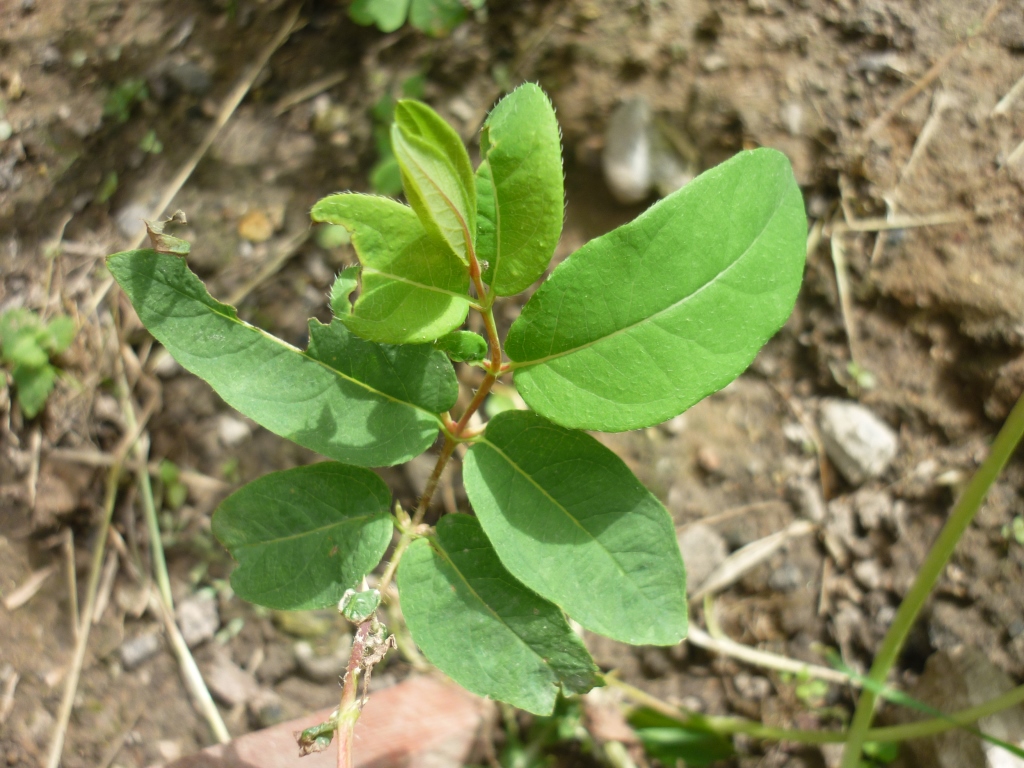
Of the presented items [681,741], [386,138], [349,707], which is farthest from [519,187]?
[681,741]

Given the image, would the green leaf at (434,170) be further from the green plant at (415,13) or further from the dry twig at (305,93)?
the dry twig at (305,93)

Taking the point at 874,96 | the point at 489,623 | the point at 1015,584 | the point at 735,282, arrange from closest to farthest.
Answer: the point at 735,282 < the point at 489,623 < the point at 1015,584 < the point at 874,96

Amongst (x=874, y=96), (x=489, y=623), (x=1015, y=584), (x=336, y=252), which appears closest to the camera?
(x=489, y=623)

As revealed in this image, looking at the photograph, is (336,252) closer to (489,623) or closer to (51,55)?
(51,55)

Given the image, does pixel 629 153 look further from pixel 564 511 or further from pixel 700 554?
pixel 564 511

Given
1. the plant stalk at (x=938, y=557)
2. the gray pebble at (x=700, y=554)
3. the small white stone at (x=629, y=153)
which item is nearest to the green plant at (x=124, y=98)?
the small white stone at (x=629, y=153)

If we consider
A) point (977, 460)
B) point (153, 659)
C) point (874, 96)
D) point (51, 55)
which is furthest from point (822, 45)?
Result: point (153, 659)
